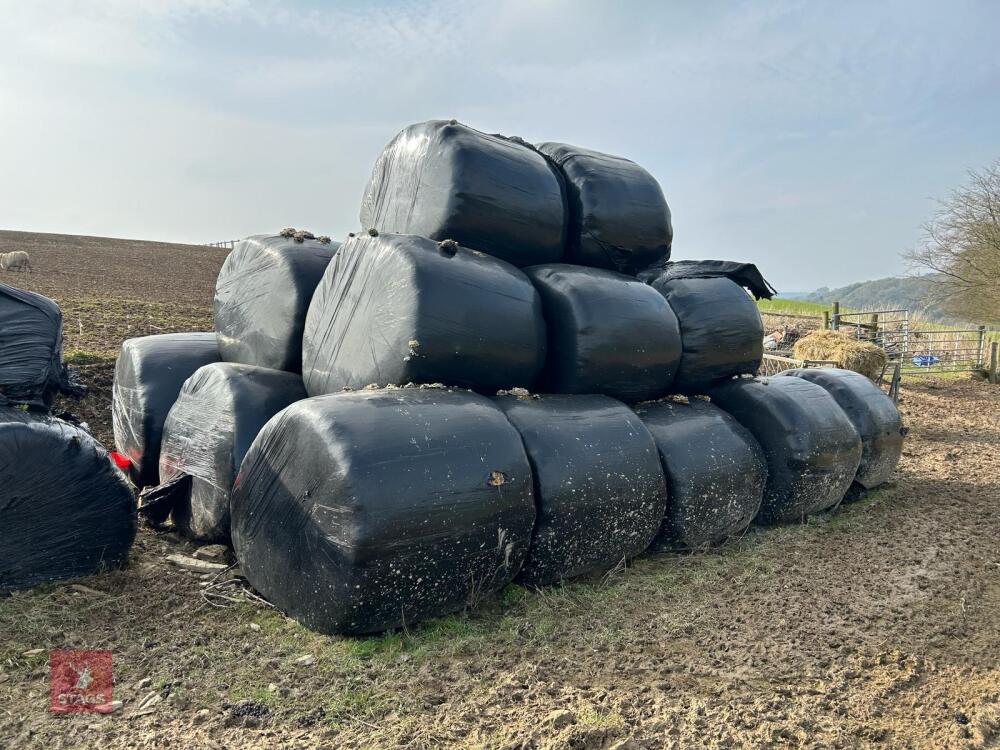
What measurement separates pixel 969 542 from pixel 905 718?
95.8 inches

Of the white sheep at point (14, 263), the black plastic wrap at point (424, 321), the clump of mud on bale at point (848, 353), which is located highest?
the white sheep at point (14, 263)

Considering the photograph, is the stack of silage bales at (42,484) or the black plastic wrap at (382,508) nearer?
the black plastic wrap at (382,508)

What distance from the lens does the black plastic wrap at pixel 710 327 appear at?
171 inches

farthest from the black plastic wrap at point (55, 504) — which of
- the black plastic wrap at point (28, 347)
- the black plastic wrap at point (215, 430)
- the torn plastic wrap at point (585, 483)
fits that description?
the torn plastic wrap at point (585, 483)

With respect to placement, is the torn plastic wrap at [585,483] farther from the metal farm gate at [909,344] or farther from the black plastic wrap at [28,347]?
the metal farm gate at [909,344]

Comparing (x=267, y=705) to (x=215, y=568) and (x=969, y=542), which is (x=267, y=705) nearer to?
(x=215, y=568)

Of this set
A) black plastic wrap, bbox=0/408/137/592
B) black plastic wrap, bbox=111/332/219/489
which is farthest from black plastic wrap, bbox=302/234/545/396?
black plastic wrap, bbox=111/332/219/489

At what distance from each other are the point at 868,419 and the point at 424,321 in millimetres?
3555

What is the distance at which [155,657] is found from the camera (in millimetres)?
2686

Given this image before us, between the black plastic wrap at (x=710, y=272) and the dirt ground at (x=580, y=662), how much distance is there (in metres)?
1.72

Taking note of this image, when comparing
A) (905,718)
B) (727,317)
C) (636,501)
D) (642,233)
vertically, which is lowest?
(905,718)

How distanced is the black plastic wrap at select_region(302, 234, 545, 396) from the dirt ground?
1097 mm

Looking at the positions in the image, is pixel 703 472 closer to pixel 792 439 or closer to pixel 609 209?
pixel 792 439

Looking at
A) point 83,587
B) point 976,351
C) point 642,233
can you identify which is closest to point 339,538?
point 83,587
